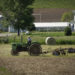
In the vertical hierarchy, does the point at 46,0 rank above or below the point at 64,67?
above

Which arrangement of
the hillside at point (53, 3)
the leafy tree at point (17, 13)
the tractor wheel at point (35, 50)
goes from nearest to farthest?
the tractor wheel at point (35, 50) < the leafy tree at point (17, 13) < the hillside at point (53, 3)

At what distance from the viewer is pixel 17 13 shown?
50.4m

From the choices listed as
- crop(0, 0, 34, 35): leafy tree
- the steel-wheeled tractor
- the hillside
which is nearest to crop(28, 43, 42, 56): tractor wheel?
the steel-wheeled tractor

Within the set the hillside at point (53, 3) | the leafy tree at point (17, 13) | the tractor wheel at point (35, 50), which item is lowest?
the tractor wheel at point (35, 50)

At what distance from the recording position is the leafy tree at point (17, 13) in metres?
49.8

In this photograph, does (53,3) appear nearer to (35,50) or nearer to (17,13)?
(17,13)

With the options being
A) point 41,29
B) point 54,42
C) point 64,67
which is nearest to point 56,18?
point 41,29

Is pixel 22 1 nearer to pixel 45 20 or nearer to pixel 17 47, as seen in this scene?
pixel 17 47

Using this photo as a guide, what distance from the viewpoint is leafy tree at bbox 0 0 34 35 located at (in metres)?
49.8

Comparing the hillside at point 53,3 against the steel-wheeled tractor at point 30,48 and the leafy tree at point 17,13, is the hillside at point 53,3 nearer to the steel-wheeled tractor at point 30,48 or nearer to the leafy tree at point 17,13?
the leafy tree at point 17,13

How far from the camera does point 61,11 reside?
11050 cm

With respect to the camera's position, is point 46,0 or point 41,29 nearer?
point 41,29

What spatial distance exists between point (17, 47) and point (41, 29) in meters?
54.8

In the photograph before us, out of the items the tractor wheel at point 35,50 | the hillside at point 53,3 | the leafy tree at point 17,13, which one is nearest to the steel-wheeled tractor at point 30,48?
the tractor wheel at point 35,50
